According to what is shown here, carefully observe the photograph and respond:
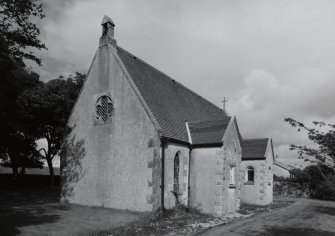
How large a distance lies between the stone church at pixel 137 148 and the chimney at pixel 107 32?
0.07 m

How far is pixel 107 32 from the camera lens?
72.5 feet

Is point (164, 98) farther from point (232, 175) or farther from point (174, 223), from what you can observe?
point (174, 223)

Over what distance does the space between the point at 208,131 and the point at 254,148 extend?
454 inches

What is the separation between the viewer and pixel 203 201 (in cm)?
2059

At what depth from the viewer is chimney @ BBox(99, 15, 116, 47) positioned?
864 inches

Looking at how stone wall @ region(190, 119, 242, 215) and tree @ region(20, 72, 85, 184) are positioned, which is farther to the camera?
tree @ region(20, 72, 85, 184)

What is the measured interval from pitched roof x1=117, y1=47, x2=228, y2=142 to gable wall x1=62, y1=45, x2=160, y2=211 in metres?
1.05

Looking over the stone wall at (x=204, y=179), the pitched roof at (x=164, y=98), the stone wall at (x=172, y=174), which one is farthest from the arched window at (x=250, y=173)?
the stone wall at (x=172, y=174)

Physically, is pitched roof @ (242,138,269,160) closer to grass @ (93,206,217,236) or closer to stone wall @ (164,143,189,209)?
stone wall @ (164,143,189,209)

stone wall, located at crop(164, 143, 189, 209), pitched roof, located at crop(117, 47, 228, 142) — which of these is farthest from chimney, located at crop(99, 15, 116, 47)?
stone wall, located at crop(164, 143, 189, 209)

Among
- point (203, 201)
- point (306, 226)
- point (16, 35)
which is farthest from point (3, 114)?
point (306, 226)

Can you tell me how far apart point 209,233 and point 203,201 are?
633 cm

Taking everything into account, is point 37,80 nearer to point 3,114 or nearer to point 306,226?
point 3,114

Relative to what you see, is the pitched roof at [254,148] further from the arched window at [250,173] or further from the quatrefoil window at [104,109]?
the quatrefoil window at [104,109]
